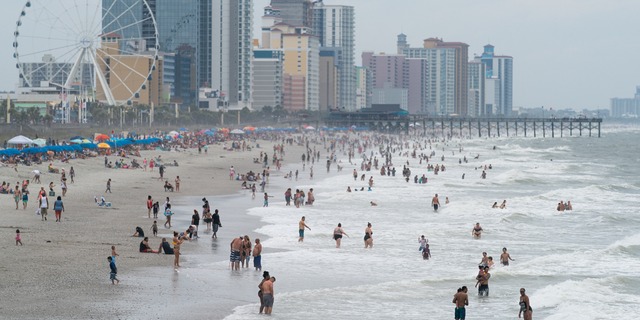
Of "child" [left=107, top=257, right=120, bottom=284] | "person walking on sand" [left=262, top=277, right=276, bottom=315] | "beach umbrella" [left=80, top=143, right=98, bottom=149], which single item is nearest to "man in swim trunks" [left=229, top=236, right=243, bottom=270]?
"child" [left=107, top=257, right=120, bottom=284]

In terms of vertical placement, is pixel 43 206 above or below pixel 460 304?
above

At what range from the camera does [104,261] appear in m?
28.2

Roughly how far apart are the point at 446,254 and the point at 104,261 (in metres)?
11.9

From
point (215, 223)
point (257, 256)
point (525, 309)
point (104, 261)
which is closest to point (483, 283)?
point (525, 309)

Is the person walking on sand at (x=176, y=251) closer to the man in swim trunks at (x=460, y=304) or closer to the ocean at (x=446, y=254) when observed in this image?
the ocean at (x=446, y=254)

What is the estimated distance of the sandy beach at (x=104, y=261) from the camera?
2280cm

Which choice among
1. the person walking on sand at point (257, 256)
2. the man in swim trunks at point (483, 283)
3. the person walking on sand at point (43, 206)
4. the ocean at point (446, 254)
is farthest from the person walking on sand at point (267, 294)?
the person walking on sand at point (43, 206)

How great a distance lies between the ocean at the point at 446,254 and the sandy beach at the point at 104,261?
4.44 feet

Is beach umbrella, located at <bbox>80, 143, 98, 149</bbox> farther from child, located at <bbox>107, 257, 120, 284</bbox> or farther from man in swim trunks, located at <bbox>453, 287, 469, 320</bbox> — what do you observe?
man in swim trunks, located at <bbox>453, 287, 469, 320</bbox>

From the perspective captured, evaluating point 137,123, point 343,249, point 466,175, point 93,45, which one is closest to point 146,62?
point 137,123

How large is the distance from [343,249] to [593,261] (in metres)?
8.26

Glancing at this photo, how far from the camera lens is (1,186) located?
44.2 metres

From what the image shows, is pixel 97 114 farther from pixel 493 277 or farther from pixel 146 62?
pixel 493 277

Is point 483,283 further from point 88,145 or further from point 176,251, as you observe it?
point 88,145
